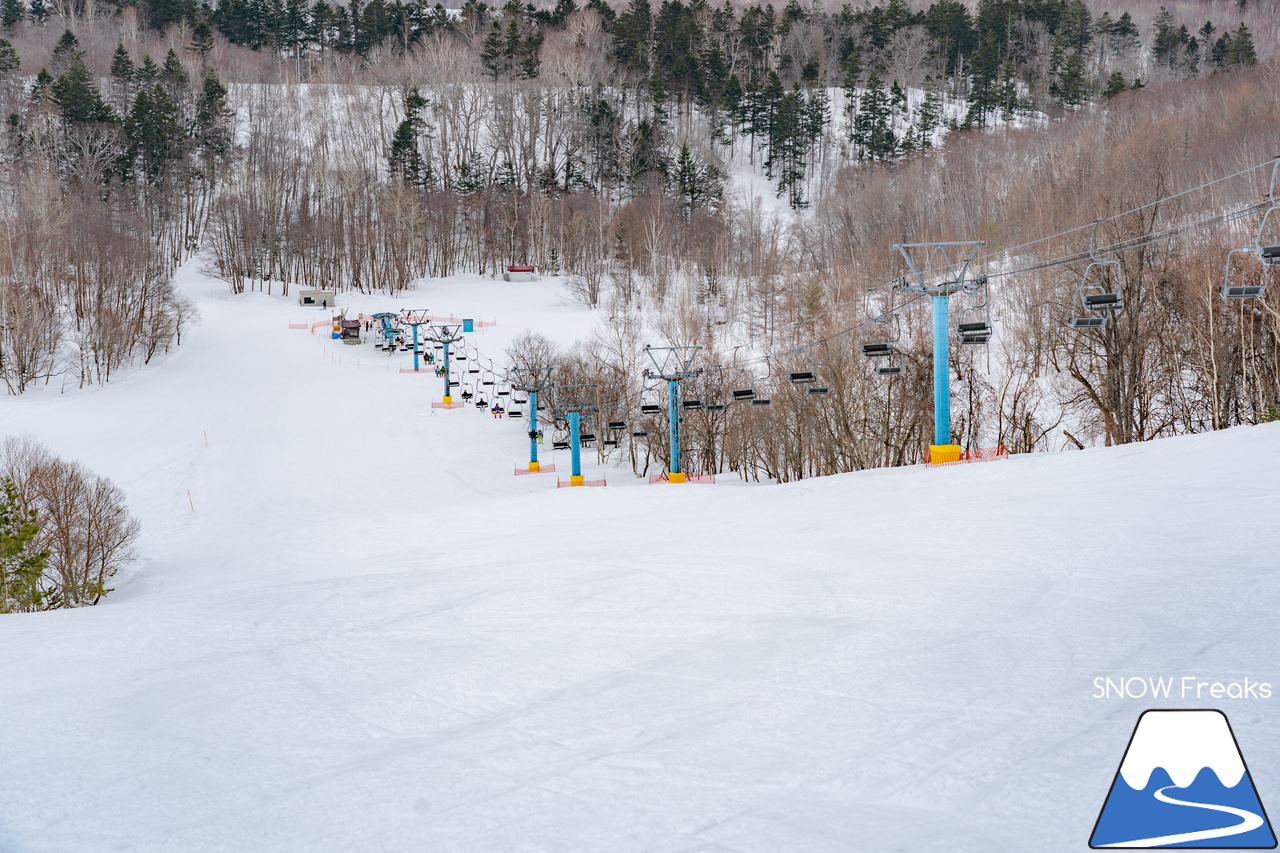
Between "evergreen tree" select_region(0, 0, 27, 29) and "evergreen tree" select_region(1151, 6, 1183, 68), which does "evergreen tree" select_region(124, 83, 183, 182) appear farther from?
"evergreen tree" select_region(1151, 6, 1183, 68)

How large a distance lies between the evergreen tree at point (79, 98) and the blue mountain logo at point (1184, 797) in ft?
348

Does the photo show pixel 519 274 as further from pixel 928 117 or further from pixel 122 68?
pixel 122 68

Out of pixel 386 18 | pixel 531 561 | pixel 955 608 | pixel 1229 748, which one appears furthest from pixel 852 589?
pixel 386 18

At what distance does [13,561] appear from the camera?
23531mm

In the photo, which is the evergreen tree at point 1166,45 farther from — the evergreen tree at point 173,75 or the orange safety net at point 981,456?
the orange safety net at point 981,456

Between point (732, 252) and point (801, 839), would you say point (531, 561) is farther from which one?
point (732, 252)

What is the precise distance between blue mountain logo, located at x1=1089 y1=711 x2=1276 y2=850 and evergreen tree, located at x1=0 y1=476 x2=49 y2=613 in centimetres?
2391

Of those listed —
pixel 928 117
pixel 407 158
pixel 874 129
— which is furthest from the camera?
pixel 874 129

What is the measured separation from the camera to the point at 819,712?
6.55 metres

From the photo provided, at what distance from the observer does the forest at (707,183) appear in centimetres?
4147

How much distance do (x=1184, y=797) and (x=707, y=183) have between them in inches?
3776

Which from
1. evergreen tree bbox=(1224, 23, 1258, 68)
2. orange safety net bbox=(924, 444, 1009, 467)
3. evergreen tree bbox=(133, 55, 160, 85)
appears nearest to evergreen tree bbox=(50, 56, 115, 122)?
evergreen tree bbox=(133, 55, 160, 85)

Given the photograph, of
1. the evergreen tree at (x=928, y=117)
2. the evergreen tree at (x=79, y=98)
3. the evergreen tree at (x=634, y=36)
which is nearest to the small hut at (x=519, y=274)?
the evergreen tree at (x=634, y=36)

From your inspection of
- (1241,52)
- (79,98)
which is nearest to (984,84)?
(1241,52)
